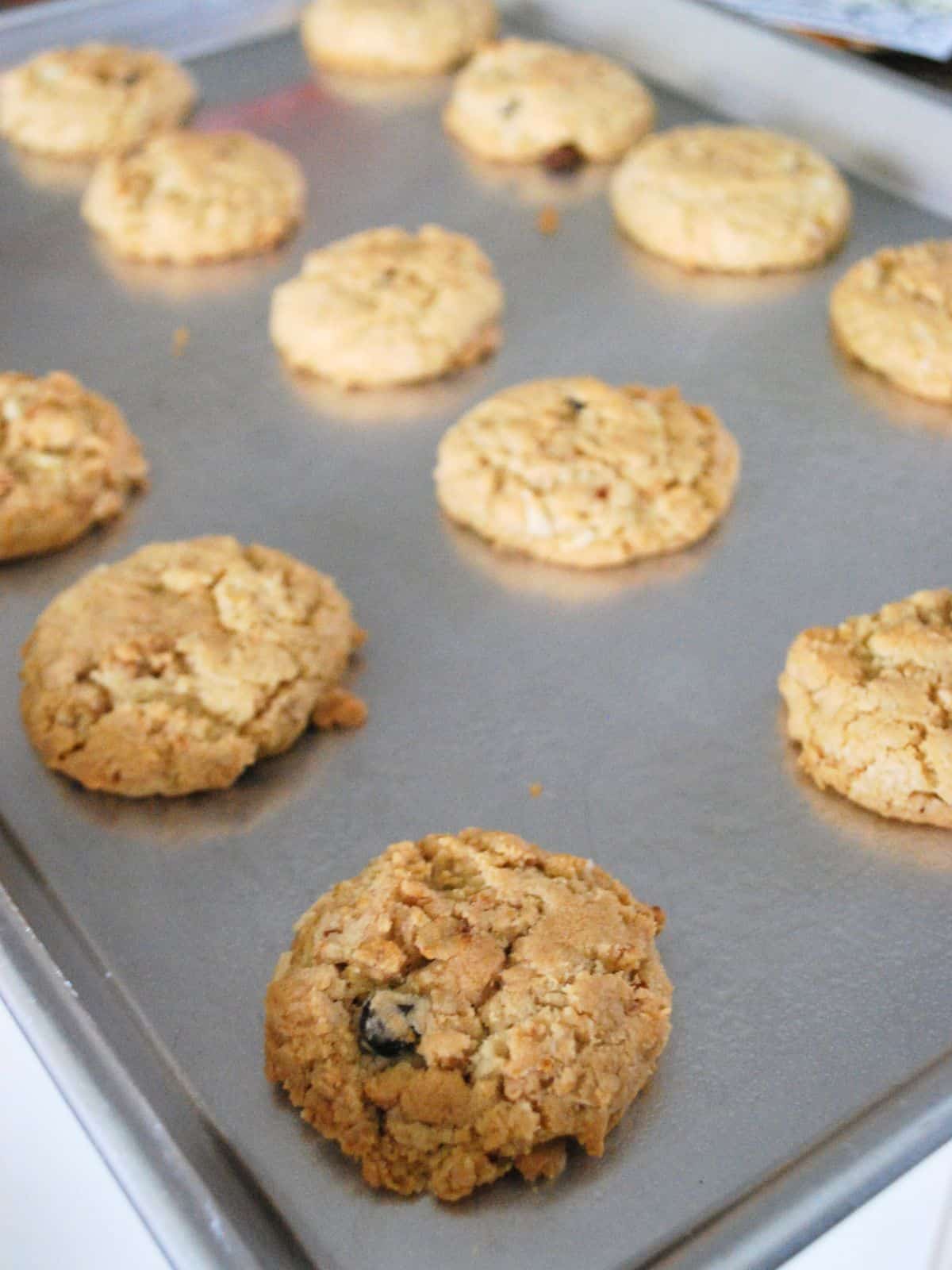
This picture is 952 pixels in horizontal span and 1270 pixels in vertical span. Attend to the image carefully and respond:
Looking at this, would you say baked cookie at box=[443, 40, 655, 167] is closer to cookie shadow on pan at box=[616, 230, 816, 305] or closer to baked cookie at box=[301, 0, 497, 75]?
baked cookie at box=[301, 0, 497, 75]

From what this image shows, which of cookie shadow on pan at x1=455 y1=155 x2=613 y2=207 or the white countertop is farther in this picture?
cookie shadow on pan at x1=455 y1=155 x2=613 y2=207

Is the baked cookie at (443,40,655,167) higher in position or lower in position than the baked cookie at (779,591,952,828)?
higher

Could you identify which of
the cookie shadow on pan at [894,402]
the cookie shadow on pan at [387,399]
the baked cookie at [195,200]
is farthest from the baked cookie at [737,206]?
the baked cookie at [195,200]

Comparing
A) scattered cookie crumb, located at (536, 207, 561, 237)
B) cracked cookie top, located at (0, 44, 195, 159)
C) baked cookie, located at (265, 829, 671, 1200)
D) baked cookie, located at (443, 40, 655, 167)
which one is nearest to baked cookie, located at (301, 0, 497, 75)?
baked cookie, located at (443, 40, 655, 167)

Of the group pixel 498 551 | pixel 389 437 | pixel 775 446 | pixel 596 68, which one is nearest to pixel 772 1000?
pixel 498 551

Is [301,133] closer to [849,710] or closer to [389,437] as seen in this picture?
[389,437]

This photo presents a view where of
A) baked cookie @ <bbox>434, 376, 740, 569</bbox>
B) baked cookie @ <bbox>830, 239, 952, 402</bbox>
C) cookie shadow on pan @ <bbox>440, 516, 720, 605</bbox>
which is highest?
baked cookie @ <bbox>830, 239, 952, 402</bbox>
